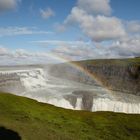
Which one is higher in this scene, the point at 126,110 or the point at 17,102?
the point at 17,102

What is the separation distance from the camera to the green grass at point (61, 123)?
37094mm

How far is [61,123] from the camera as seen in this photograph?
42.5 meters

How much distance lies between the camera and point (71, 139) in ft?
117

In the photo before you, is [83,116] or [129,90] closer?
[83,116]

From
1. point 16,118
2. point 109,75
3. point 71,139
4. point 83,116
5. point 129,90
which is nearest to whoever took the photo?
point 71,139

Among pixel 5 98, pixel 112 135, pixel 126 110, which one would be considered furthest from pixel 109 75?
pixel 112 135

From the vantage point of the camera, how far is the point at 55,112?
4959 centimetres

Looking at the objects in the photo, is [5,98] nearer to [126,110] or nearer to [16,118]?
[16,118]

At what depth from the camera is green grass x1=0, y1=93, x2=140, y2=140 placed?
3709 cm

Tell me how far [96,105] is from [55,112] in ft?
170

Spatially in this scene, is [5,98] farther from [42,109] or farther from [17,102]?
[42,109]

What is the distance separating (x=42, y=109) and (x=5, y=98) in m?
7.77

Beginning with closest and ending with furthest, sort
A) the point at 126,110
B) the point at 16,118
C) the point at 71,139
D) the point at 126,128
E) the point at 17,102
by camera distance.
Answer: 1. the point at 71,139
2. the point at 126,128
3. the point at 16,118
4. the point at 17,102
5. the point at 126,110

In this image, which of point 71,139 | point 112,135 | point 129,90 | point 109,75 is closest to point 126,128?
point 112,135
